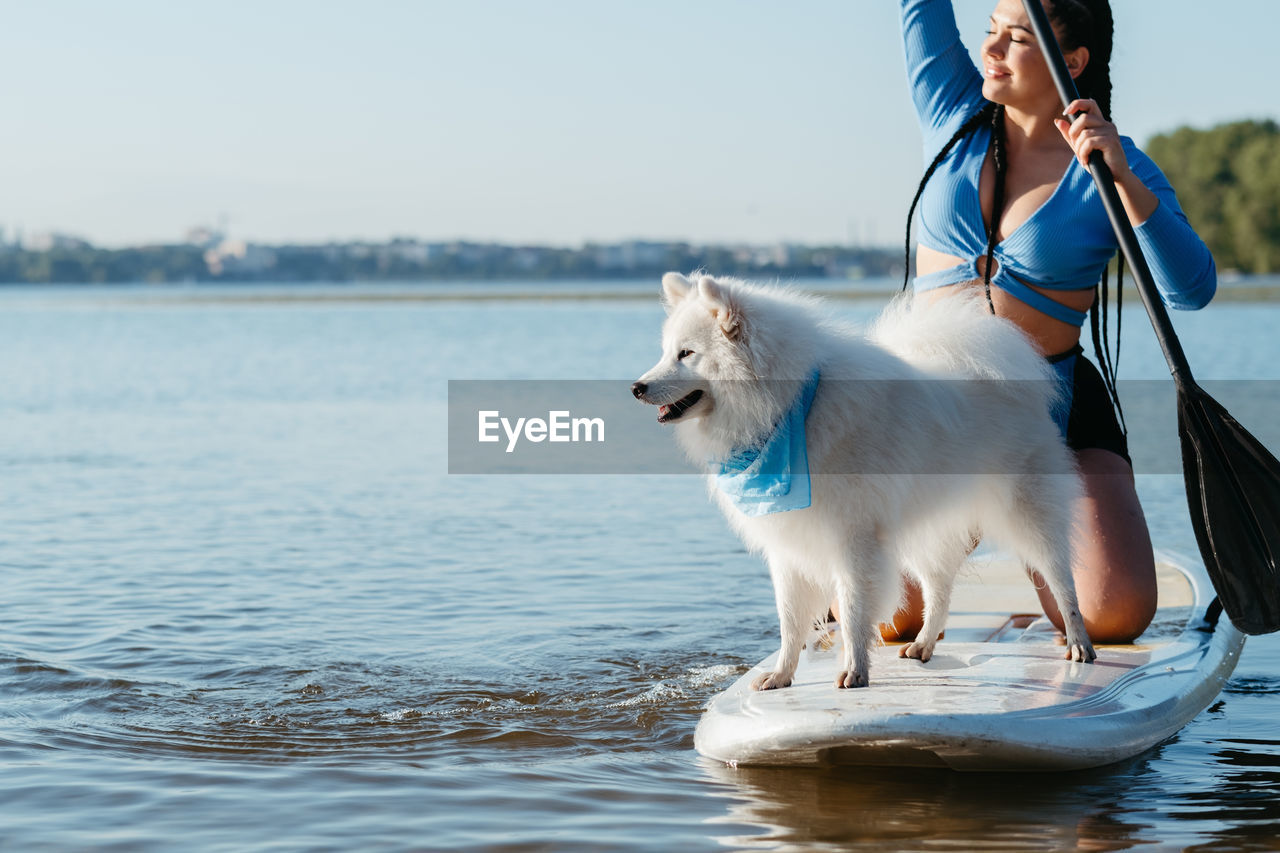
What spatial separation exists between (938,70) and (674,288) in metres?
1.83

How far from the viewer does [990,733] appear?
14.4 ft

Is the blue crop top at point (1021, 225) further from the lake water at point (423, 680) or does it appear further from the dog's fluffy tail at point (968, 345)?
the lake water at point (423, 680)

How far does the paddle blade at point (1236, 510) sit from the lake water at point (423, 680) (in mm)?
615

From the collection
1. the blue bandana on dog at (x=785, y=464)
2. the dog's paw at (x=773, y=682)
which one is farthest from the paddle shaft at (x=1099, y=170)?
the dog's paw at (x=773, y=682)

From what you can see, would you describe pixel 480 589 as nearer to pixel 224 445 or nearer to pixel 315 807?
pixel 315 807

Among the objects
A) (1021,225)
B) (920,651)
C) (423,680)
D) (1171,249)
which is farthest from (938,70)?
(423,680)

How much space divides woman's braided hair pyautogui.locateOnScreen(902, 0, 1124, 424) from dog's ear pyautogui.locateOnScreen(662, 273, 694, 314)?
125cm

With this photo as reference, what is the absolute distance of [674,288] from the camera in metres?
4.42

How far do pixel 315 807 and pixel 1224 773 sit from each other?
3291mm

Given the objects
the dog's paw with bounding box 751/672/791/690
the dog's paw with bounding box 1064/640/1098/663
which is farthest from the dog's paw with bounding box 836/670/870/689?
the dog's paw with bounding box 1064/640/1098/663

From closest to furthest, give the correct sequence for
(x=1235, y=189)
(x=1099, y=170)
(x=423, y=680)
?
(x=1099, y=170) → (x=423, y=680) → (x=1235, y=189)

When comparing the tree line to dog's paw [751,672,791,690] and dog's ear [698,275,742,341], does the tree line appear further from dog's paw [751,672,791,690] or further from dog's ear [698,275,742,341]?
dog's ear [698,275,742,341]

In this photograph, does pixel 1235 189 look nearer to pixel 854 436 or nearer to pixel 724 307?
pixel 854 436

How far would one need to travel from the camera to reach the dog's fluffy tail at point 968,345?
4.71 metres
